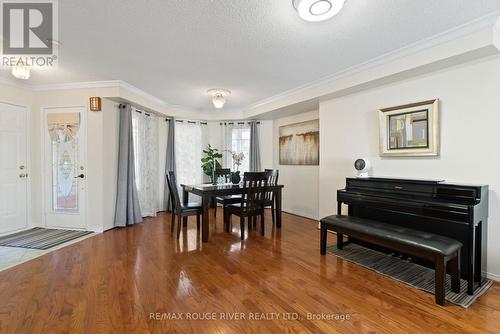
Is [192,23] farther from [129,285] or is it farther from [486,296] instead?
[486,296]

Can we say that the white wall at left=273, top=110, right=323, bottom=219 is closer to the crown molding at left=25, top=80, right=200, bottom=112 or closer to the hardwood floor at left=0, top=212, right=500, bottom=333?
the hardwood floor at left=0, top=212, right=500, bottom=333

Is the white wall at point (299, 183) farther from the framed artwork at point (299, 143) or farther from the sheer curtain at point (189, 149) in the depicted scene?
the sheer curtain at point (189, 149)

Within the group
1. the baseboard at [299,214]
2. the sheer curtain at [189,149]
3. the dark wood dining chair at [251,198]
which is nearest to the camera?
the dark wood dining chair at [251,198]

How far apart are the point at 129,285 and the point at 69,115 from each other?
3193 millimetres

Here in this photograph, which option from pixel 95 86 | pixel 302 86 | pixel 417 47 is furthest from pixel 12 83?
pixel 417 47

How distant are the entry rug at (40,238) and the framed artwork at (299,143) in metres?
3.97

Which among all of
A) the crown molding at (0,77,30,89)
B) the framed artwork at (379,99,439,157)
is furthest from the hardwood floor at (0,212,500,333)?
the crown molding at (0,77,30,89)

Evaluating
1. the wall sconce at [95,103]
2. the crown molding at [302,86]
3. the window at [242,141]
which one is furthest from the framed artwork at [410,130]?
the wall sconce at [95,103]

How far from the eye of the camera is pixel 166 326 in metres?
1.63

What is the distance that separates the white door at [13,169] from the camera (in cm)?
359

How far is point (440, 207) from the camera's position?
225 cm

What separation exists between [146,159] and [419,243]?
14.9 ft

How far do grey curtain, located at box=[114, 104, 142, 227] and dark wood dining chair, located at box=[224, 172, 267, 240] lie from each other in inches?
71.0

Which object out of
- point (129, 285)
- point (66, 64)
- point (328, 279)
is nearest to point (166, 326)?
point (129, 285)
